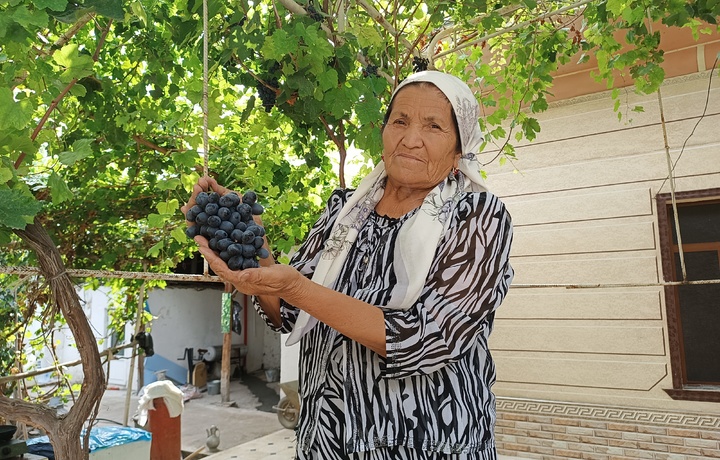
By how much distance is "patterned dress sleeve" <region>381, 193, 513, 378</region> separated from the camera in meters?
1.05

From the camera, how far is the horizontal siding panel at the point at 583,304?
4488 mm

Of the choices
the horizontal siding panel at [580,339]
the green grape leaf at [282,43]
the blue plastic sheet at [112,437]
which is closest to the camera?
the green grape leaf at [282,43]

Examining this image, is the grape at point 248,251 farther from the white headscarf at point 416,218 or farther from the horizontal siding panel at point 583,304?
the horizontal siding panel at point 583,304

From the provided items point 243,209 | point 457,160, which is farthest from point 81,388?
point 457,160

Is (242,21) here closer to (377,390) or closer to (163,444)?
(377,390)

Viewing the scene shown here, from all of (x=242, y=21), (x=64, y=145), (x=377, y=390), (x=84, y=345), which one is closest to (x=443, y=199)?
(x=377, y=390)

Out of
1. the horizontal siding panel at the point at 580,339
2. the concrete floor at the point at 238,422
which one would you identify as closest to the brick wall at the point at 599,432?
the concrete floor at the point at 238,422

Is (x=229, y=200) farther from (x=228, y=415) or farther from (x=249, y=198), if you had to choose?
(x=228, y=415)

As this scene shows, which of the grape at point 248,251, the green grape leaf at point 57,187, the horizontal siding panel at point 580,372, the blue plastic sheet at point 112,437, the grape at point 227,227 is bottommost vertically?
the blue plastic sheet at point 112,437

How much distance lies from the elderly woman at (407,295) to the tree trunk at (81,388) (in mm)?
912

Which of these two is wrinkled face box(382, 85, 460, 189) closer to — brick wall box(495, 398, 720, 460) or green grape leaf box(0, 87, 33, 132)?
green grape leaf box(0, 87, 33, 132)

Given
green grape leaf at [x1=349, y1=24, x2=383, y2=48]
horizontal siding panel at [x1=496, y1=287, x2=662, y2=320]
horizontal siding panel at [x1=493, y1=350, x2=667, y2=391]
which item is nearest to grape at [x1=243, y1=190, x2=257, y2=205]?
green grape leaf at [x1=349, y1=24, x2=383, y2=48]

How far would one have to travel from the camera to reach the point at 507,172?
5297 mm

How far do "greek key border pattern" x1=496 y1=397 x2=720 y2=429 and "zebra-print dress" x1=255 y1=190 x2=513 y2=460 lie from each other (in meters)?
3.88
